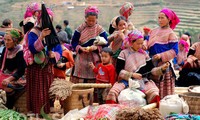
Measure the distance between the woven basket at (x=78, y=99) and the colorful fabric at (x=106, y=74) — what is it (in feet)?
2.15

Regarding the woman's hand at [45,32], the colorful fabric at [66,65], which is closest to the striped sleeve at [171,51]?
the colorful fabric at [66,65]

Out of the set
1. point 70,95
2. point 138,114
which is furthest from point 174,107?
point 70,95

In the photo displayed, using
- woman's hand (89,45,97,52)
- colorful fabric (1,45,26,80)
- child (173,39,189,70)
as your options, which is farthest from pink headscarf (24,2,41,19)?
child (173,39,189,70)

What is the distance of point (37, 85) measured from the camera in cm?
729

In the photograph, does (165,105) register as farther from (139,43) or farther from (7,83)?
(7,83)

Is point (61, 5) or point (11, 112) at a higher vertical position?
point (61, 5)

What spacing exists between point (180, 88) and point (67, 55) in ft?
6.78

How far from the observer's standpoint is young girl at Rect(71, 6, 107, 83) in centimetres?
801

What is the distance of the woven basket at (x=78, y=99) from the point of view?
6.93m

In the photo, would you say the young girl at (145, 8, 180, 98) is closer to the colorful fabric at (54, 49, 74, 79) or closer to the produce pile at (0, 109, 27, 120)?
the colorful fabric at (54, 49, 74, 79)

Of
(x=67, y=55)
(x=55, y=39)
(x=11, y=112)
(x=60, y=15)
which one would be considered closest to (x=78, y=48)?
(x=67, y=55)

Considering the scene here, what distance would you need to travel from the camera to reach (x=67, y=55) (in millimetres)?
8281

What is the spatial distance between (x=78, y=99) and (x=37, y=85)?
27.2 inches

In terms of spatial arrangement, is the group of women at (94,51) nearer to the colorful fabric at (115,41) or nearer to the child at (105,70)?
the colorful fabric at (115,41)
